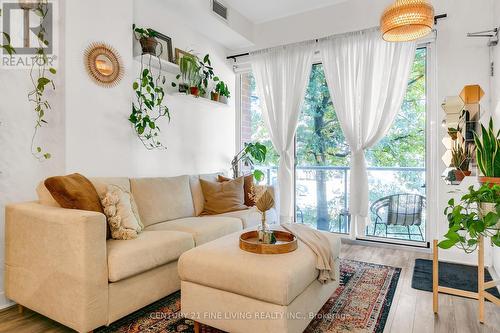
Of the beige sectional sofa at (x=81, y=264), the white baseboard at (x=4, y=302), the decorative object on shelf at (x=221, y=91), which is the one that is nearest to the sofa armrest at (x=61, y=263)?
the beige sectional sofa at (x=81, y=264)

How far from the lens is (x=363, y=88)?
11.9 feet

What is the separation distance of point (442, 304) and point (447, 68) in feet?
7.84

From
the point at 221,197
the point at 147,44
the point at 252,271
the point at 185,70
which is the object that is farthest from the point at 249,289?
the point at 185,70

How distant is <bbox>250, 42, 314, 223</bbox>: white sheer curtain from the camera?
→ 410 cm

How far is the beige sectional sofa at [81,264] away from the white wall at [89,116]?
1.08 feet

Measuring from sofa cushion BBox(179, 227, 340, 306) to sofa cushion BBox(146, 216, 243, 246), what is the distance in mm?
656

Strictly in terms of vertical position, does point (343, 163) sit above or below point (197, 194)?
above

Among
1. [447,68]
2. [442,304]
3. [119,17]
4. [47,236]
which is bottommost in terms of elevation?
[442,304]

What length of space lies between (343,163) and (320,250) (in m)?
2.34

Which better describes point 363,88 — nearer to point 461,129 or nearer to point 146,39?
point 461,129

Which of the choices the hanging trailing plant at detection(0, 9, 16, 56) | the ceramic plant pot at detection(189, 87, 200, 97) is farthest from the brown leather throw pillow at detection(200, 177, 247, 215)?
the hanging trailing plant at detection(0, 9, 16, 56)

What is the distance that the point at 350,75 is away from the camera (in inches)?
147

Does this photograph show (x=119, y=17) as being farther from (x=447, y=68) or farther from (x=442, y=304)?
(x=442, y=304)

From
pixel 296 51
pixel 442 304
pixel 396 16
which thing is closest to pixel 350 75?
pixel 296 51
